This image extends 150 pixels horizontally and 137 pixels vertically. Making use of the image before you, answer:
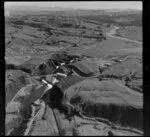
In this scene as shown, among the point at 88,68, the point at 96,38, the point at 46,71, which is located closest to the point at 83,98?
the point at 88,68

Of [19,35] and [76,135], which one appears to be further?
[19,35]

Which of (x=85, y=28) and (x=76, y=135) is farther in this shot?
(x=85, y=28)

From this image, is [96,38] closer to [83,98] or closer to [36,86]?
[83,98]

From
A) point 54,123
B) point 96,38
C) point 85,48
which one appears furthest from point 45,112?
point 96,38

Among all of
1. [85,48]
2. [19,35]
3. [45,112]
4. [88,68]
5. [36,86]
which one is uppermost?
[19,35]

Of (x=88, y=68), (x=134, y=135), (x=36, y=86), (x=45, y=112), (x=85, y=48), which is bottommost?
(x=134, y=135)

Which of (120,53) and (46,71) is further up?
(120,53)

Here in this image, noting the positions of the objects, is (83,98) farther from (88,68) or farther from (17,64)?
(17,64)

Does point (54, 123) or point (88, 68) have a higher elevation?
point (88, 68)
